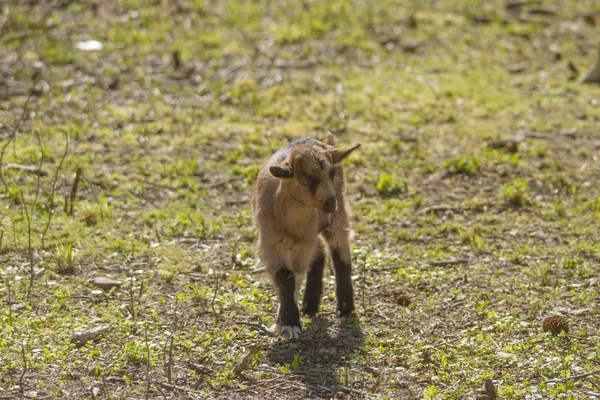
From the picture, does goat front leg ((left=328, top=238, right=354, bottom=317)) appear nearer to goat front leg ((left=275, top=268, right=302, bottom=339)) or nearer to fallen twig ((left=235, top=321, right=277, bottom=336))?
goat front leg ((left=275, top=268, right=302, bottom=339))

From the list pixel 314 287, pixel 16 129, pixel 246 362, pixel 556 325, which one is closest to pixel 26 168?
pixel 16 129

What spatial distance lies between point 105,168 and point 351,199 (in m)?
2.65

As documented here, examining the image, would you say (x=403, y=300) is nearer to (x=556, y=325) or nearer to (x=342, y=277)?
(x=342, y=277)

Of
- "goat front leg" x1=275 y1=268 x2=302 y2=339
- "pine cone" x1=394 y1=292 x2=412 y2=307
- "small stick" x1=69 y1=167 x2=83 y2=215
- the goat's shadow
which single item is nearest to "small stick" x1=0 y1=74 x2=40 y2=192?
"small stick" x1=69 y1=167 x2=83 y2=215

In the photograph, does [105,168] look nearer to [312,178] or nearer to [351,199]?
[351,199]

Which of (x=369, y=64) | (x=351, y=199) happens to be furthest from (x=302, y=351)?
(x=369, y=64)

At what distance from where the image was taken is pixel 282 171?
6.09m

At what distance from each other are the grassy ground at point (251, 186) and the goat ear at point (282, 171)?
1111 millimetres

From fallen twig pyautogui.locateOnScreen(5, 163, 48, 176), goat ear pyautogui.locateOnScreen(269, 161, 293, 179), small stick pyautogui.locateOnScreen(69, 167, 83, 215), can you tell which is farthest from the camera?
fallen twig pyautogui.locateOnScreen(5, 163, 48, 176)

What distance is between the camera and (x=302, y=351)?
6062 millimetres

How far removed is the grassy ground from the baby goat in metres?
0.26

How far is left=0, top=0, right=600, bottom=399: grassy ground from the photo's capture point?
19.1 ft

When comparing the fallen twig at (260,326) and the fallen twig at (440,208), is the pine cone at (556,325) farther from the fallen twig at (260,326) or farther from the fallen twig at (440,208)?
the fallen twig at (440,208)

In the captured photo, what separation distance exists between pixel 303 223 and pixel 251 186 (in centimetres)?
307
